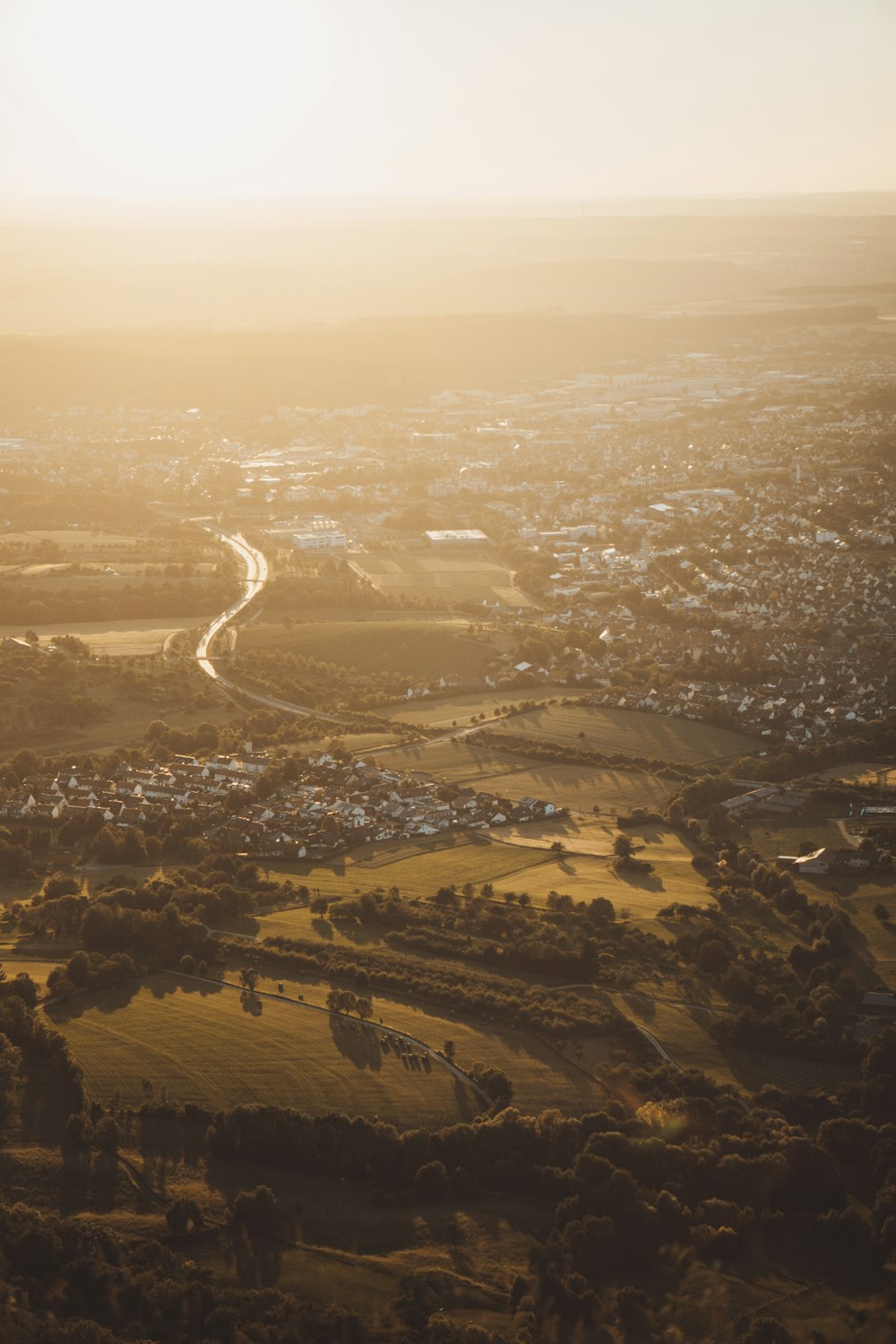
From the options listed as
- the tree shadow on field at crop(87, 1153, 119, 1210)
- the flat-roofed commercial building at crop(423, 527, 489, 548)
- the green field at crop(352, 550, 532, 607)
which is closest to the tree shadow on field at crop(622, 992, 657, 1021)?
the tree shadow on field at crop(87, 1153, 119, 1210)

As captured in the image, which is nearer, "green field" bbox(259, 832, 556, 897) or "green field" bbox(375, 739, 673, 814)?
"green field" bbox(259, 832, 556, 897)

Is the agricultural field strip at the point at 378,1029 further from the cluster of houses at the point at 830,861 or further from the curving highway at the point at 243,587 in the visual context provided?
the curving highway at the point at 243,587

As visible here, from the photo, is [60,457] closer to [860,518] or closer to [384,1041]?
[860,518]

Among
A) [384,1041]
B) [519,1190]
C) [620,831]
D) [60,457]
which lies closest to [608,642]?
[620,831]

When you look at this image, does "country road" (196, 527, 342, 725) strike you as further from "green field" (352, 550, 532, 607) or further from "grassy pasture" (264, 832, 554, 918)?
"grassy pasture" (264, 832, 554, 918)

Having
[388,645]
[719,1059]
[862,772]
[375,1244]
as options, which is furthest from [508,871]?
[388,645]
